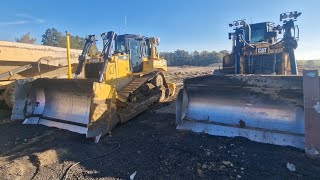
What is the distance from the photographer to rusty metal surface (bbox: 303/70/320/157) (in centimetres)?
423

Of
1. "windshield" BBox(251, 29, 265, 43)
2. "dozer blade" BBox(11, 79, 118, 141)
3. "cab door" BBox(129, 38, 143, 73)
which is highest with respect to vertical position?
"windshield" BBox(251, 29, 265, 43)

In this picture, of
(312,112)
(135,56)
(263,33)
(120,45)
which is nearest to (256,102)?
(312,112)

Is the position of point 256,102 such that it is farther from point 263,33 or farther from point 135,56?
point 135,56

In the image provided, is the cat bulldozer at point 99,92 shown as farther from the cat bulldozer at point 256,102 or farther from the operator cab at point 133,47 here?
the cat bulldozer at point 256,102

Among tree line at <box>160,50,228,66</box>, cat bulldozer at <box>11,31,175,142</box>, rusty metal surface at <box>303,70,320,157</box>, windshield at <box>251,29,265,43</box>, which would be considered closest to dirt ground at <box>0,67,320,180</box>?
rusty metal surface at <box>303,70,320,157</box>

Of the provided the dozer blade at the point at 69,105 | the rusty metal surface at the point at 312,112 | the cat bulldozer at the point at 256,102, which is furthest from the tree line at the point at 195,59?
the rusty metal surface at the point at 312,112

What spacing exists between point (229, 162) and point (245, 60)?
4.09 m

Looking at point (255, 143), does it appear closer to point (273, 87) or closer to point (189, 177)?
point (273, 87)

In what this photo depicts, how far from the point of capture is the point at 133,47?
364 inches

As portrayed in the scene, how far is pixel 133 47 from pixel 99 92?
12.8ft

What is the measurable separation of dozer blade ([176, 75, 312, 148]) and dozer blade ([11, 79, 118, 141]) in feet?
4.94

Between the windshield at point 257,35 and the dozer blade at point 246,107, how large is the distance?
3.55 metres

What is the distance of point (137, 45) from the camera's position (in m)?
9.41

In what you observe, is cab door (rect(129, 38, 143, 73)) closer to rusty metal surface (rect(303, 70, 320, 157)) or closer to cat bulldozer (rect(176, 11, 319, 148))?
cat bulldozer (rect(176, 11, 319, 148))
